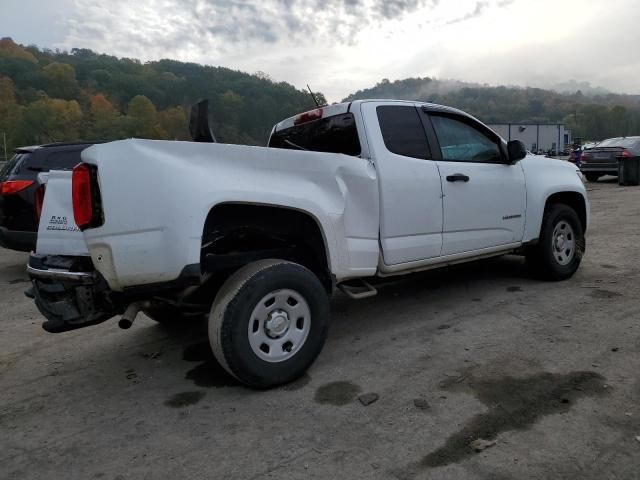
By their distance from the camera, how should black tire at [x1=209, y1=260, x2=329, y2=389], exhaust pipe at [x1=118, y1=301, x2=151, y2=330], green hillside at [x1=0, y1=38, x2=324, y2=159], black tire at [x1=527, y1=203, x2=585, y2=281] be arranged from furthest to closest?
1. green hillside at [x1=0, y1=38, x2=324, y2=159]
2. black tire at [x1=527, y1=203, x2=585, y2=281]
3. exhaust pipe at [x1=118, y1=301, x2=151, y2=330]
4. black tire at [x1=209, y1=260, x2=329, y2=389]

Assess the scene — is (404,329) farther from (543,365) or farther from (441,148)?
(441,148)

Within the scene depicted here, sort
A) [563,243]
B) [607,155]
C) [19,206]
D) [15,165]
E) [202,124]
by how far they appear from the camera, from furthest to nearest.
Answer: [607,155] → [15,165] → [19,206] → [563,243] → [202,124]

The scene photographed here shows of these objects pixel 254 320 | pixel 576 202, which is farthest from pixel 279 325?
pixel 576 202

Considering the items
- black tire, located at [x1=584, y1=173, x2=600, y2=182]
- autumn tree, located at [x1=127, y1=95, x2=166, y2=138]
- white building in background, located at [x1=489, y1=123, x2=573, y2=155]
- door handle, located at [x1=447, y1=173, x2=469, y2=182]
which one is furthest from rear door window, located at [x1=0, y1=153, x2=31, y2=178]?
white building in background, located at [x1=489, y1=123, x2=573, y2=155]

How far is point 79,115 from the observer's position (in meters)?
53.1

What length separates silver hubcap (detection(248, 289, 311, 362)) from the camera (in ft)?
10.2

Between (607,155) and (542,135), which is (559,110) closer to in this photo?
(542,135)

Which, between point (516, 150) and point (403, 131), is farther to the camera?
point (516, 150)

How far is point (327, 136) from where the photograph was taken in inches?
168

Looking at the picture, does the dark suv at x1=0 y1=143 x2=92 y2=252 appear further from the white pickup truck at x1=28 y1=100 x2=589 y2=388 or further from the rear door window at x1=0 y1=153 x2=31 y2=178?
the white pickup truck at x1=28 y1=100 x2=589 y2=388

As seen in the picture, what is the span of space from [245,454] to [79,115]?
58116mm

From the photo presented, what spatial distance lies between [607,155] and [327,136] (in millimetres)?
16017

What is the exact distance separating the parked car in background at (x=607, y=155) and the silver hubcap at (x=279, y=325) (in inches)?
655

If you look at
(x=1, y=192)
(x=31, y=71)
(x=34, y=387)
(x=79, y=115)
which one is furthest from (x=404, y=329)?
(x=31, y=71)
